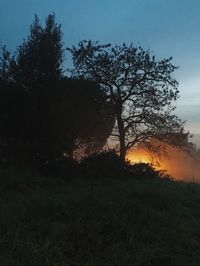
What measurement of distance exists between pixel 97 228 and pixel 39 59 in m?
18.6

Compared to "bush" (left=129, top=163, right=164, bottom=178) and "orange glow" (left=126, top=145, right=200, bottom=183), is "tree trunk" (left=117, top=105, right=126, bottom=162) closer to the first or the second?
"orange glow" (left=126, top=145, right=200, bottom=183)

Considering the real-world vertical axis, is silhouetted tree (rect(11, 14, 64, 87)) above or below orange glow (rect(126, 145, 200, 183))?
above

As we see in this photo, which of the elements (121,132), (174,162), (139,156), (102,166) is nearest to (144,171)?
(102,166)

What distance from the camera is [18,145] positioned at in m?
28.6

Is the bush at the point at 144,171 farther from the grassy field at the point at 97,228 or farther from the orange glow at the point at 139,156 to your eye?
the grassy field at the point at 97,228

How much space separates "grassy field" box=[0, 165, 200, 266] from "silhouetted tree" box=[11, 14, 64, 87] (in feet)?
37.6

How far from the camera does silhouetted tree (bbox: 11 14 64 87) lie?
31.8 meters

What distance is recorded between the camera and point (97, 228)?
50.4 ft

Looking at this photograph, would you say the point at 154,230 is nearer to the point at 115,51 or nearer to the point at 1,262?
the point at 1,262

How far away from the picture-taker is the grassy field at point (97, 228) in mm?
13172

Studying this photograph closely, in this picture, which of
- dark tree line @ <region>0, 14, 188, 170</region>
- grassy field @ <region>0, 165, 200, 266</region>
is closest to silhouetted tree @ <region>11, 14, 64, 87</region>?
dark tree line @ <region>0, 14, 188, 170</region>

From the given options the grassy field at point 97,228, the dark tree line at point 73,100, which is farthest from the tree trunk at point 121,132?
the grassy field at point 97,228

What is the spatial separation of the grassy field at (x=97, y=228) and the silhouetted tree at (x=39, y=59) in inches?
452

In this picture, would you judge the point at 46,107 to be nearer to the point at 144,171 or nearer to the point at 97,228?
the point at 144,171
